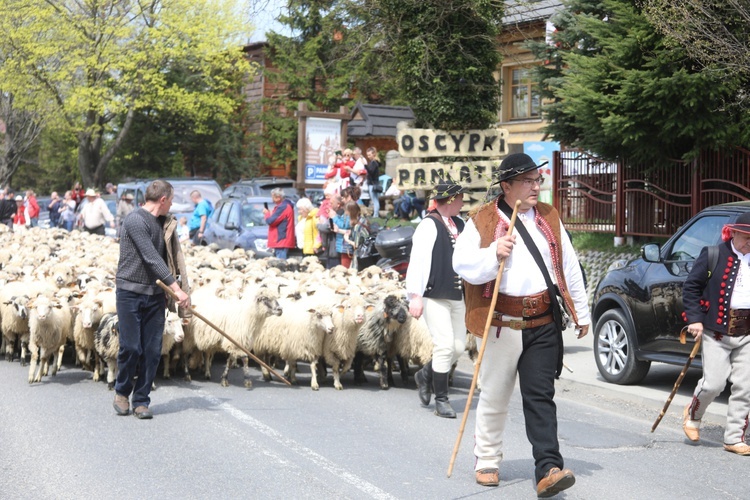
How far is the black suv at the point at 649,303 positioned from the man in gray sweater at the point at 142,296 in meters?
4.29

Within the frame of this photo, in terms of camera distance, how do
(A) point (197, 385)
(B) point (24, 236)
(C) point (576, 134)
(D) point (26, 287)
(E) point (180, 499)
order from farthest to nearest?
(B) point (24, 236)
(C) point (576, 134)
(D) point (26, 287)
(A) point (197, 385)
(E) point (180, 499)

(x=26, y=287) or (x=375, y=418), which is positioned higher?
(x=26, y=287)

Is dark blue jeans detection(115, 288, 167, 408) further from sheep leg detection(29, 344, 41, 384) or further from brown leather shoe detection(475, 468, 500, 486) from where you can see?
brown leather shoe detection(475, 468, 500, 486)

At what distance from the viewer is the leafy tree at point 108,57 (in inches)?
1594

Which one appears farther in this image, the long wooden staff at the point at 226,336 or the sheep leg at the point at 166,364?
the sheep leg at the point at 166,364

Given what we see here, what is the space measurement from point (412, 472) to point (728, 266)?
2.90 metres

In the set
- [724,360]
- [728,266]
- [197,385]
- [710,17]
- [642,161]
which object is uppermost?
[710,17]

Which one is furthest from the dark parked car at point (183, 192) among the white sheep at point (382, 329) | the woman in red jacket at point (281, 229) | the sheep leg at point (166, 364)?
the white sheep at point (382, 329)

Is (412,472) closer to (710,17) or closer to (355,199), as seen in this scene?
(710,17)

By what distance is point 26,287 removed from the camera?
11.8m

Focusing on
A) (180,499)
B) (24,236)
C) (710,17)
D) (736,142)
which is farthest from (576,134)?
(180,499)

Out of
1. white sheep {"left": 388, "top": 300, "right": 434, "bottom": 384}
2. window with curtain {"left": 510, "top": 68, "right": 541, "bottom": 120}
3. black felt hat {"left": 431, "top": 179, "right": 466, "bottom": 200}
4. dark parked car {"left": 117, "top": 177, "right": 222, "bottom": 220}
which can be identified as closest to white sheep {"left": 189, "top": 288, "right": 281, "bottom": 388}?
Answer: white sheep {"left": 388, "top": 300, "right": 434, "bottom": 384}

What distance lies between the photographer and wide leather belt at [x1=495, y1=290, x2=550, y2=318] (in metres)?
5.96

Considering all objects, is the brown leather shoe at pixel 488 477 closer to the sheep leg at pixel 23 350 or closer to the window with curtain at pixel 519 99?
the sheep leg at pixel 23 350
